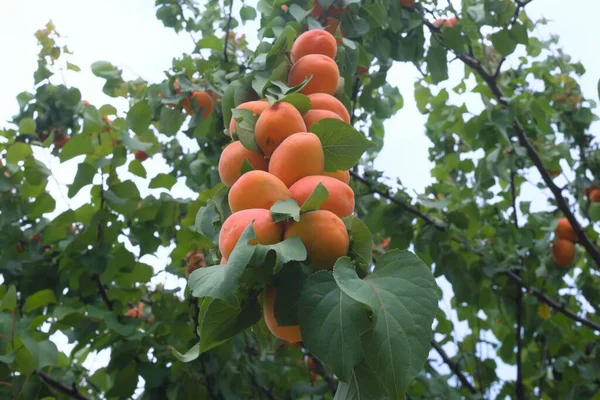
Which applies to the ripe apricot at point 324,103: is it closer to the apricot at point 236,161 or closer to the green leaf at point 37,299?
the apricot at point 236,161

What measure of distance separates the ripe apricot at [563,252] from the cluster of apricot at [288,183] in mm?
1437

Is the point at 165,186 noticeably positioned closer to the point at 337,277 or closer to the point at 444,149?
the point at 337,277

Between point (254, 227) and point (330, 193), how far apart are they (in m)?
0.11

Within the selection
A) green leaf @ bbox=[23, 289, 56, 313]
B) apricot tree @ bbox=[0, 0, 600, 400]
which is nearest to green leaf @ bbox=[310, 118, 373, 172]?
apricot tree @ bbox=[0, 0, 600, 400]

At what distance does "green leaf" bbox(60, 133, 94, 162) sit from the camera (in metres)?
1.48

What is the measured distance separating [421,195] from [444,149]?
0.81 meters

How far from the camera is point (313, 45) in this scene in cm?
99

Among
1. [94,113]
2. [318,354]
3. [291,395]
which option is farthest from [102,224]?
[318,354]

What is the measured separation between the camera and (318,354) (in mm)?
521

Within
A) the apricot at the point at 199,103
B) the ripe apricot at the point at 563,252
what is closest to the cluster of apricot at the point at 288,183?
the apricot at the point at 199,103

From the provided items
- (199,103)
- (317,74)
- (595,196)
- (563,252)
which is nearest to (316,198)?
(317,74)

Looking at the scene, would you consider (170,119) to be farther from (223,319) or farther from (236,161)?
(223,319)

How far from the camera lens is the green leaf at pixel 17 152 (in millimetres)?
1641

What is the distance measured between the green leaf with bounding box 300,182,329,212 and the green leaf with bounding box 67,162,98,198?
107 cm
